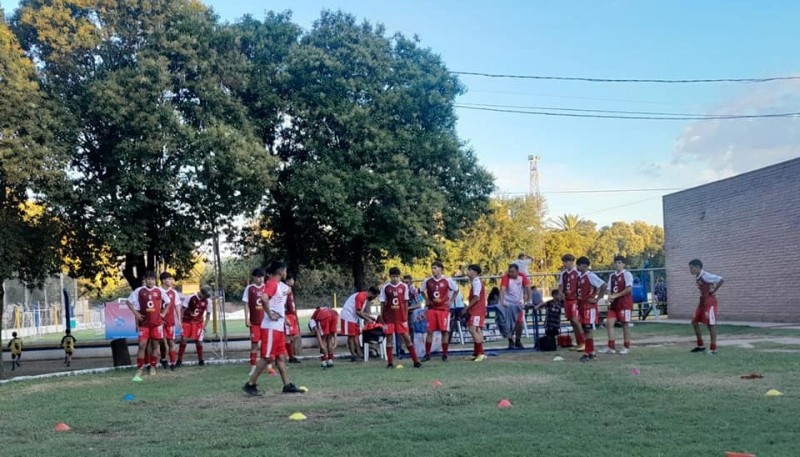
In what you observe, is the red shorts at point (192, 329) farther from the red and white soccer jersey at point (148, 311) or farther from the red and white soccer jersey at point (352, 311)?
the red and white soccer jersey at point (352, 311)

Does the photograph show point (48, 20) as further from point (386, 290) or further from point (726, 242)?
point (726, 242)

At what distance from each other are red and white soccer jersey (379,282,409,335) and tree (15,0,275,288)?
227 inches

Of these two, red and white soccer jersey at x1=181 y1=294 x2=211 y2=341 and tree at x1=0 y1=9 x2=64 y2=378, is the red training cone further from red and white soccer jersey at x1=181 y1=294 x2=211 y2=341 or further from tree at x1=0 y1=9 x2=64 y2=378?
tree at x1=0 y1=9 x2=64 y2=378

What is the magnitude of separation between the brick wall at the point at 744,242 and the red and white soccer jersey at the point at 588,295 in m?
10.4

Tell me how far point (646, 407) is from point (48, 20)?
16.9 meters

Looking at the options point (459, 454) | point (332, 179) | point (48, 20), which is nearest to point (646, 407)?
point (459, 454)

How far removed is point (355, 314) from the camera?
16531 millimetres

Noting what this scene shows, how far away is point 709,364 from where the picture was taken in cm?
1215

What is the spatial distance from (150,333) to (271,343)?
16.8ft

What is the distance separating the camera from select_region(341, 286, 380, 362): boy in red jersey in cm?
1605

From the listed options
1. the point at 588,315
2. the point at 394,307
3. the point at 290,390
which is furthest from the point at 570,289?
the point at 290,390

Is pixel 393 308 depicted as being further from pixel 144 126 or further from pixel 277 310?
pixel 144 126

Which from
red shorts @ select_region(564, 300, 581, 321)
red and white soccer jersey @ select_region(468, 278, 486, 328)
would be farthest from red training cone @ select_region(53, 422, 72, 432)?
red shorts @ select_region(564, 300, 581, 321)

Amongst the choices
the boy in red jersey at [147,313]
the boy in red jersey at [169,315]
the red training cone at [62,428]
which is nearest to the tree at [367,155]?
the boy in red jersey at [169,315]
